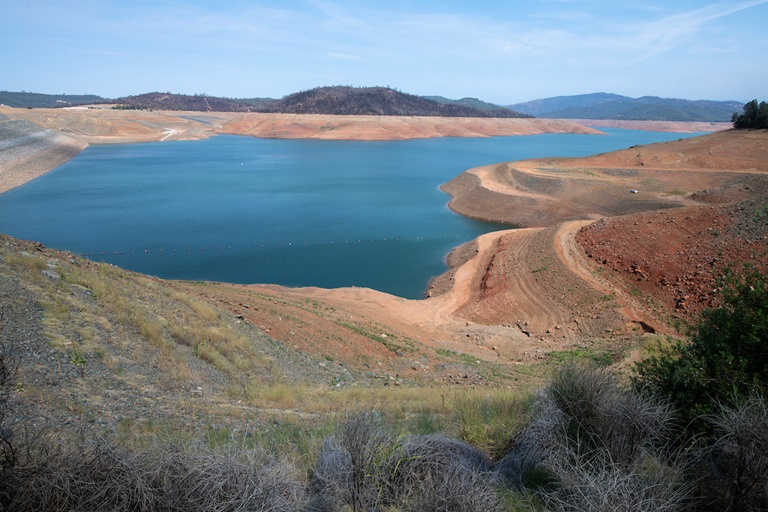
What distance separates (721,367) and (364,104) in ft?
448

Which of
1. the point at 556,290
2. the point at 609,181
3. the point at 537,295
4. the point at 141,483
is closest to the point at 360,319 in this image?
the point at 537,295

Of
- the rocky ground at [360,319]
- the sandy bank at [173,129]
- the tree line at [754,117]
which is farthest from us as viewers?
the sandy bank at [173,129]

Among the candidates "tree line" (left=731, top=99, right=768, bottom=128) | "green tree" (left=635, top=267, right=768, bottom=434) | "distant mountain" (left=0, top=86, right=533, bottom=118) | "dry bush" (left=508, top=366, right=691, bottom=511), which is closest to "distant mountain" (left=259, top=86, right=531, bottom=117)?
"distant mountain" (left=0, top=86, right=533, bottom=118)

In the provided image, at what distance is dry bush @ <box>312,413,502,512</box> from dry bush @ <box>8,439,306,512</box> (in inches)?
16.2

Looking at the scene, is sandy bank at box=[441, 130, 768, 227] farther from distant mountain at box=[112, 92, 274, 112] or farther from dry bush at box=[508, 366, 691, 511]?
distant mountain at box=[112, 92, 274, 112]

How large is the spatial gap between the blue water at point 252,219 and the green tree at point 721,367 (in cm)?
1401

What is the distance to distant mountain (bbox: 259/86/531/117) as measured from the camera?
430 feet

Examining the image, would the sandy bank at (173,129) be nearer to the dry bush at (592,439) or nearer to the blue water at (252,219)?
the blue water at (252,219)

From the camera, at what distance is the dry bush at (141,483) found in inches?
120

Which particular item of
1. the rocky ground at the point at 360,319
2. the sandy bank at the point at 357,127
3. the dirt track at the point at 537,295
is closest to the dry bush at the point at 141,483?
the rocky ground at the point at 360,319

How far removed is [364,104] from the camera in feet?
439

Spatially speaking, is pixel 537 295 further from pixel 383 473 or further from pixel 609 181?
pixel 609 181

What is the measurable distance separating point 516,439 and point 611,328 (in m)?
9.84

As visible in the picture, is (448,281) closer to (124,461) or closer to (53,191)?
(124,461)
